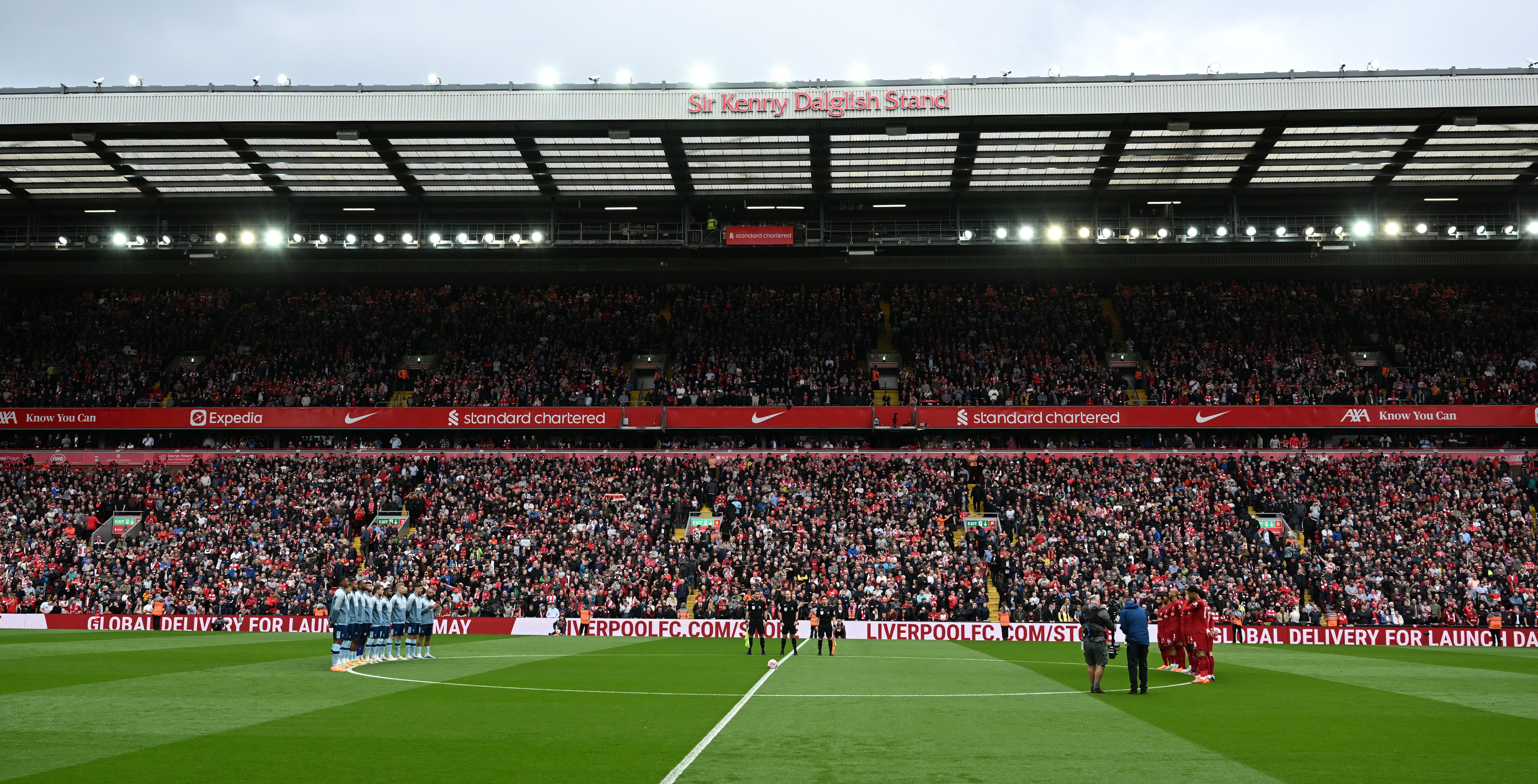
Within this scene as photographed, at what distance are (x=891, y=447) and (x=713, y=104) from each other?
18380 mm

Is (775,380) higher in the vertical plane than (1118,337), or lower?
lower

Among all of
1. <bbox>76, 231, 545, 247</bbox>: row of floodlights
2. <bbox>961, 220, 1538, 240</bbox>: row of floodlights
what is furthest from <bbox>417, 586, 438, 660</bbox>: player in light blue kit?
<bbox>961, 220, 1538, 240</bbox>: row of floodlights

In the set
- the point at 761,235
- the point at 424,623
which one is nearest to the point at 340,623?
the point at 424,623

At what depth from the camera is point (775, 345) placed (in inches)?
2153

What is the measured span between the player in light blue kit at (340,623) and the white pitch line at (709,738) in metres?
8.08

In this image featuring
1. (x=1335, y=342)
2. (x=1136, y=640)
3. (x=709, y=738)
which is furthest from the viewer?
(x=1335, y=342)

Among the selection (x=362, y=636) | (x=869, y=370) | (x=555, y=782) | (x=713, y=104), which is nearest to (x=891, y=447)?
(x=869, y=370)

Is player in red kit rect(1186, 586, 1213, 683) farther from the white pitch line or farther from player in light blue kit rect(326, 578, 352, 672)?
player in light blue kit rect(326, 578, 352, 672)

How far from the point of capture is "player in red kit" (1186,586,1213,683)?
19844 mm

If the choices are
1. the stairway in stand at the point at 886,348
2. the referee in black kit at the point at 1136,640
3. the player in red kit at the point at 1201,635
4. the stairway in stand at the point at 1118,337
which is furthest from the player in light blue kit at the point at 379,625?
the stairway in stand at the point at 1118,337

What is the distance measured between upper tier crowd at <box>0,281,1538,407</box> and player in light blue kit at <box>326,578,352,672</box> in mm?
30200

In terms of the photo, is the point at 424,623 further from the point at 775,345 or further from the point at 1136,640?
the point at 775,345

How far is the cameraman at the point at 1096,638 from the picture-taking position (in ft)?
56.4

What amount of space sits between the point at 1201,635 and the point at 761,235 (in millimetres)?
32328
